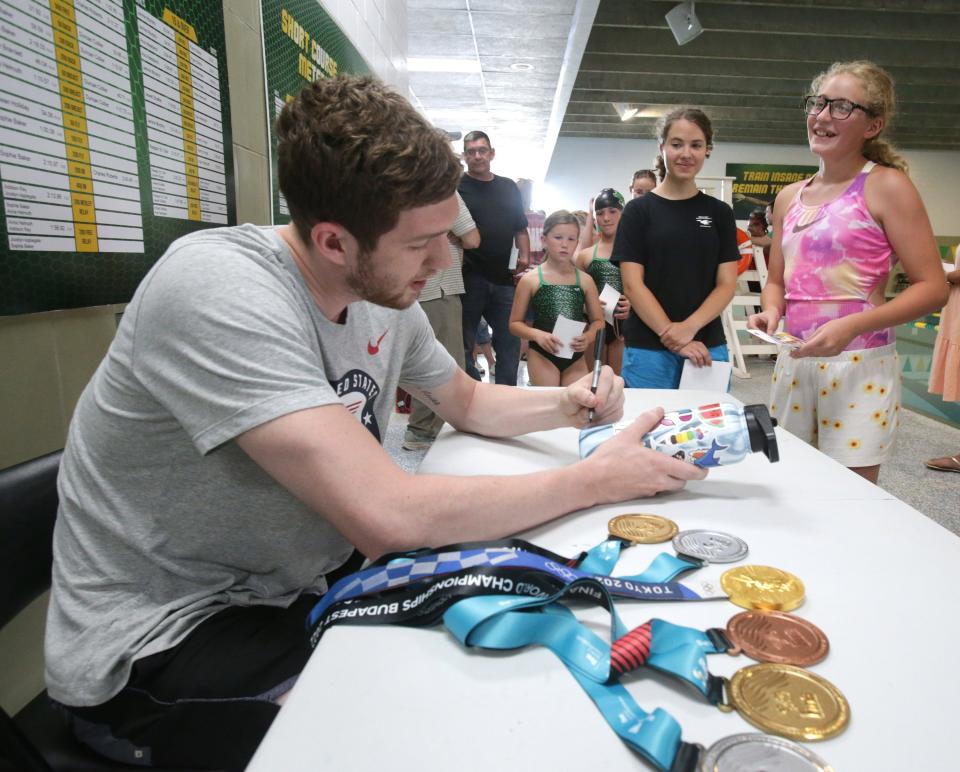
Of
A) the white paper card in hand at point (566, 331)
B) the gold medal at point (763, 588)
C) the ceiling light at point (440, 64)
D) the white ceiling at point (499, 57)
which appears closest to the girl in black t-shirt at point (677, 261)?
the white paper card in hand at point (566, 331)

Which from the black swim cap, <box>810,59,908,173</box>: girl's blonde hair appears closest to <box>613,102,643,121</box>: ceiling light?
the black swim cap

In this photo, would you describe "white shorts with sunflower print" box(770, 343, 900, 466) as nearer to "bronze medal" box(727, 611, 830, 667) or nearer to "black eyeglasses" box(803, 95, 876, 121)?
"black eyeglasses" box(803, 95, 876, 121)

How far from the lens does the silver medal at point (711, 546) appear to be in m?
0.76

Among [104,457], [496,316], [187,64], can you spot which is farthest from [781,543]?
[496,316]

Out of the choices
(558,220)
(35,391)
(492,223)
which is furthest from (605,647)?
(492,223)

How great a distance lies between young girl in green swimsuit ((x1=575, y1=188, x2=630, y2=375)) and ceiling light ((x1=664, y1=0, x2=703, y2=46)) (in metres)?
2.57

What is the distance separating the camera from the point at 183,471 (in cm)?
79

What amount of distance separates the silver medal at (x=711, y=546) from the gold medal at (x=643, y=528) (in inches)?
0.6

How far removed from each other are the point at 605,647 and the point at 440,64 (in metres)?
7.02

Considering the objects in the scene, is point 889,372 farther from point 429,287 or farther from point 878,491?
point 429,287

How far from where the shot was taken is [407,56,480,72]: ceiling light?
Result: 6.28m

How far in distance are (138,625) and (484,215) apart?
3060 mm

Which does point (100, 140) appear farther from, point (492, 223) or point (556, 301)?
point (492, 223)

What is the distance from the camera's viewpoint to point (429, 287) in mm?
2996
